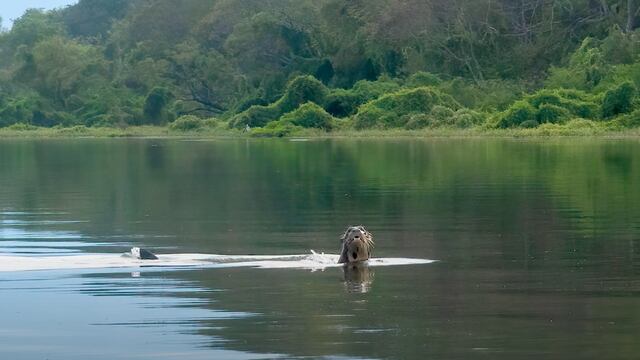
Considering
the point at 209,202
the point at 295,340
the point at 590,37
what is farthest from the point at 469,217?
Answer: the point at 590,37

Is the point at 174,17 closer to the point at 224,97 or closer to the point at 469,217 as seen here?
the point at 224,97

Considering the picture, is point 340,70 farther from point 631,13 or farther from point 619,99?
point 619,99

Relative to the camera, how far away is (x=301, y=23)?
237 feet

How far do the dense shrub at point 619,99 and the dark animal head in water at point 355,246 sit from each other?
36.6 metres

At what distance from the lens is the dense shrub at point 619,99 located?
48969 millimetres

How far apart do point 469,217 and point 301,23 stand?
178 ft

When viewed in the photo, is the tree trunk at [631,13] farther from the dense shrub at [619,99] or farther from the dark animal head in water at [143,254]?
the dark animal head in water at [143,254]

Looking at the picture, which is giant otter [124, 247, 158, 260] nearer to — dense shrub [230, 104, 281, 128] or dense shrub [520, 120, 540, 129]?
dense shrub [520, 120, 540, 129]

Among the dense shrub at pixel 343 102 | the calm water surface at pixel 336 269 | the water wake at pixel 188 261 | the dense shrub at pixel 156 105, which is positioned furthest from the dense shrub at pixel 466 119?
the water wake at pixel 188 261

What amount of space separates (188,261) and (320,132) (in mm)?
43293

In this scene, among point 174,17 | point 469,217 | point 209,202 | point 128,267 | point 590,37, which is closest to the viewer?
point 128,267

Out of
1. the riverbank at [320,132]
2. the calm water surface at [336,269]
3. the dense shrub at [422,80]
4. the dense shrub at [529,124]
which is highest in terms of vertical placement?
the dense shrub at [422,80]

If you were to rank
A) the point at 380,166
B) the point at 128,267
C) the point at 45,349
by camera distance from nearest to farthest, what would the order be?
the point at 45,349, the point at 128,267, the point at 380,166

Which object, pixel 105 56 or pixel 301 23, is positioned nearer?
pixel 301 23
